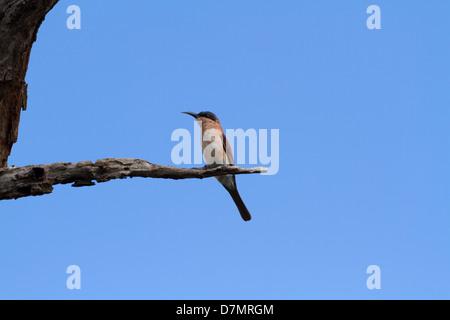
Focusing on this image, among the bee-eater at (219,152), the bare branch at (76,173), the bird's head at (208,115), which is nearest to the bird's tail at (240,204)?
the bee-eater at (219,152)

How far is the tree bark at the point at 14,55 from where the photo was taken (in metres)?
5.19

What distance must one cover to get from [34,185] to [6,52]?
5.01ft

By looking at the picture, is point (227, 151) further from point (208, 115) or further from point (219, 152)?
point (208, 115)

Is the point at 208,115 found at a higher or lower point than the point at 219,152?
higher

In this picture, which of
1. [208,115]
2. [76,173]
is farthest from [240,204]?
[76,173]

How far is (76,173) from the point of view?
4.99m

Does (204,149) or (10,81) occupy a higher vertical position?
(10,81)

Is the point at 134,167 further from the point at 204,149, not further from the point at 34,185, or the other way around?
the point at 204,149

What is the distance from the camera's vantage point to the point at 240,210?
20.9 feet

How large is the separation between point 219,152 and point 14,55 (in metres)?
2.56

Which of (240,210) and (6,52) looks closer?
(6,52)
